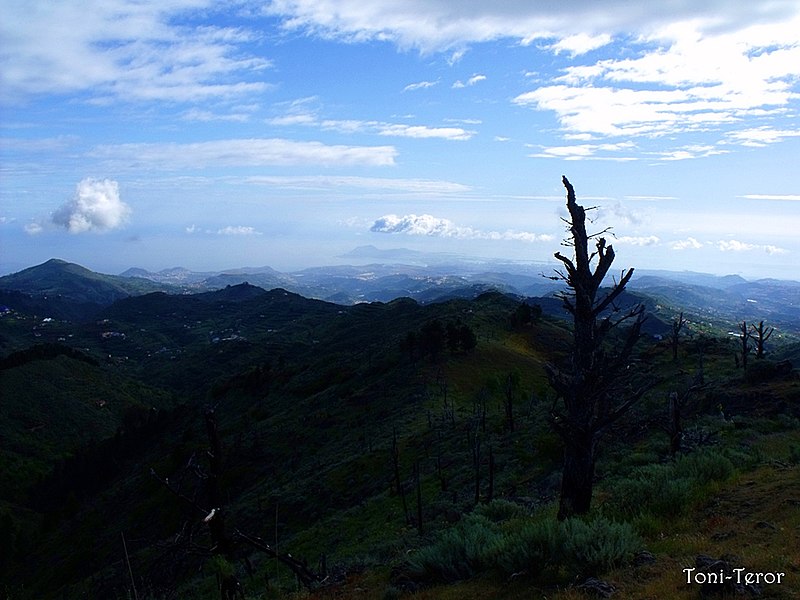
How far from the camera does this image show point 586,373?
12.9 meters

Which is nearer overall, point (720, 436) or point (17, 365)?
point (720, 436)

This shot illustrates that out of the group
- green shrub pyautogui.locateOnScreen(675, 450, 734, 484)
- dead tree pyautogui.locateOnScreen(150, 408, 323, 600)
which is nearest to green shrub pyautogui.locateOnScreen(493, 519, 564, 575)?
dead tree pyautogui.locateOnScreen(150, 408, 323, 600)

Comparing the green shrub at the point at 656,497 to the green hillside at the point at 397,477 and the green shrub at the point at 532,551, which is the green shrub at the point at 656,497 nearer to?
the green hillside at the point at 397,477

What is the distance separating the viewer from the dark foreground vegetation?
31.1 feet

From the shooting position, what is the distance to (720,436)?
24.0 meters

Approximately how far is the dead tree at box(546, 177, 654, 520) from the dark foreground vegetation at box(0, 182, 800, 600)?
0.22 feet

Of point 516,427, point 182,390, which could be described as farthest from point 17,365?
point 516,427

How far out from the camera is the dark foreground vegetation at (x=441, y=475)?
9492 millimetres

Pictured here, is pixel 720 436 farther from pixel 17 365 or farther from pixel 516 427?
pixel 17 365

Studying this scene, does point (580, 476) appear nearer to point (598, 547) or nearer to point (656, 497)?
point (656, 497)

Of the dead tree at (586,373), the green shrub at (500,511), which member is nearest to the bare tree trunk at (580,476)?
the dead tree at (586,373)

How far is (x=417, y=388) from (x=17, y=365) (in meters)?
136

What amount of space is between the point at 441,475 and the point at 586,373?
1106 inches

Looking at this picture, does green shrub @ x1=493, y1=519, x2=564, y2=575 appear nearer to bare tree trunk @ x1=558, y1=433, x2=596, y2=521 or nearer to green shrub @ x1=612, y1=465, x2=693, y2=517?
bare tree trunk @ x1=558, y1=433, x2=596, y2=521
